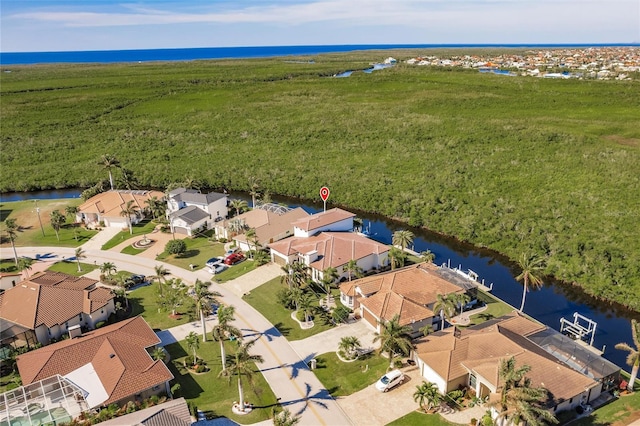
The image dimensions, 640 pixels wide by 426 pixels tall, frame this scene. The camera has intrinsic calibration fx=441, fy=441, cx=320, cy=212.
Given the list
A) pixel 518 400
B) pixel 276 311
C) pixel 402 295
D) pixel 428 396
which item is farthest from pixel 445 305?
pixel 276 311

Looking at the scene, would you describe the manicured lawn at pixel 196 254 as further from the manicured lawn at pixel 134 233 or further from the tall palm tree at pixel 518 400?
the tall palm tree at pixel 518 400

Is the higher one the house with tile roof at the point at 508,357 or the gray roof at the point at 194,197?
the gray roof at the point at 194,197

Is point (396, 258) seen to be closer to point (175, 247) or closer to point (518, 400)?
point (518, 400)

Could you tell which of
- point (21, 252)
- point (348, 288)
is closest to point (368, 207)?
point (348, 288)

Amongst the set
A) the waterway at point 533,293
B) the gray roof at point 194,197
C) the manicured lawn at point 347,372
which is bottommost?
the waterway at point 533,293

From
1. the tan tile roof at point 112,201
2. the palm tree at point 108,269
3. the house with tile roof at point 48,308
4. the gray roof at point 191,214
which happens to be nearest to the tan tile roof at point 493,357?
the house with tile roof at point 48,308

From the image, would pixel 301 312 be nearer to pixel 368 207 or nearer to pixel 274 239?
pixel 274 239

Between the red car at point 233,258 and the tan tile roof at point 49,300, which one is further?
the red car at point 233,258
